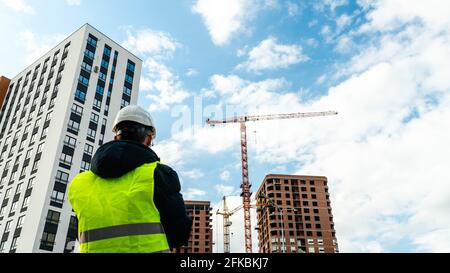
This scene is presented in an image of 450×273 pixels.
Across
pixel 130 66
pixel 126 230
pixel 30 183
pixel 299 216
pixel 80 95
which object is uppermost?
pixel 130 66

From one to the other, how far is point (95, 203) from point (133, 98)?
54.4m

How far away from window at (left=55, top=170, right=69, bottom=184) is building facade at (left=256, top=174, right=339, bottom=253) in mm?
61151

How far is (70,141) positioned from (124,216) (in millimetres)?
45095

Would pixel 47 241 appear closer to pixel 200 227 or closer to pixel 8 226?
pixel 8 226

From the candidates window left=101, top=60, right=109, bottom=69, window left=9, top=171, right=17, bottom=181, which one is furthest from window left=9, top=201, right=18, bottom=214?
window left=101, top=60, right=109, bottom=69

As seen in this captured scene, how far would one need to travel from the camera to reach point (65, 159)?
42.2m

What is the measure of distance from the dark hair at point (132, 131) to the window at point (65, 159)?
4276 centimetres

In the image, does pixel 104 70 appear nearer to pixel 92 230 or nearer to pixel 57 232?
pixel 57 232

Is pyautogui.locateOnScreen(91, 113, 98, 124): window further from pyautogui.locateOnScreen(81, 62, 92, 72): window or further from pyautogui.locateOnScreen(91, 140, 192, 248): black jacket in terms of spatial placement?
pyautogui.locateOnScreen(91, 140, 192, 248): black jacket

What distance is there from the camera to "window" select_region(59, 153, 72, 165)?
4179 centimetres

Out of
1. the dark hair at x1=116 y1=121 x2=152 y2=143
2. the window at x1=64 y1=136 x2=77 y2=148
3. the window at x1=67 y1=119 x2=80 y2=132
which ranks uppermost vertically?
the window at x1=67 y1=119 x2=80 y2=132

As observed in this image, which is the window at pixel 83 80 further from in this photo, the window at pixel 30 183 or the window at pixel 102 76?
the window at pixel 30 183

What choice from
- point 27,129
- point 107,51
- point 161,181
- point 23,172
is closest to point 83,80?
point 107,51
